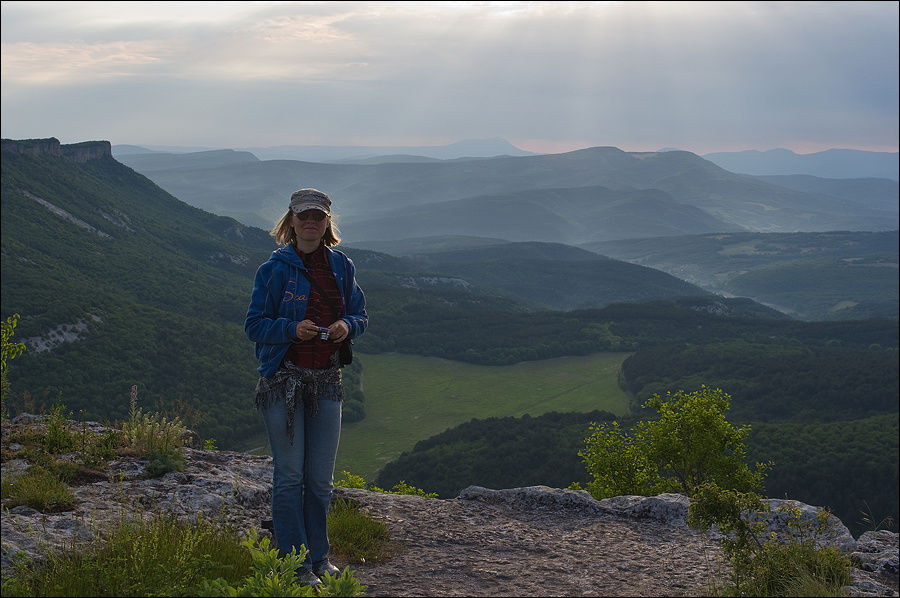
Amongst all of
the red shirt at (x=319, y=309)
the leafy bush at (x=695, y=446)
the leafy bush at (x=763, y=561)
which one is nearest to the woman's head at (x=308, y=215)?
the red shirt at (x=319, y=309)

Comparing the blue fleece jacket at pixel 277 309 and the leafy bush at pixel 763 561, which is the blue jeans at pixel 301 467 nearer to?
the blue fleece jacket at pixel 277 309

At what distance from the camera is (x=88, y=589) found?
5176 mm

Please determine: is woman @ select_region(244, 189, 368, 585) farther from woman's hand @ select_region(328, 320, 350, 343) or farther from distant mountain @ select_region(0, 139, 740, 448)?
distant mountain @ select_region(0, 139, 740, 448)

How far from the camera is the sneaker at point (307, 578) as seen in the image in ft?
18.2

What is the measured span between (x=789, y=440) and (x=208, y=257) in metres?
93.8

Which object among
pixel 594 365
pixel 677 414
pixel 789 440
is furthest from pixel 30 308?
pixel 594 365

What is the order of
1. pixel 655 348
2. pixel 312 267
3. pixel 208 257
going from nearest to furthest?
pixel 312 267, pixel 208 257, pixel 655 348

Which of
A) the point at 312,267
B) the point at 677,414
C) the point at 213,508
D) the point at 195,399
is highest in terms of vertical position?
the point at 312,267

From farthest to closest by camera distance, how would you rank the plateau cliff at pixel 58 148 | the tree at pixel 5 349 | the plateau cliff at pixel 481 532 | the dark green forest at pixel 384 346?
1. the plateau cliff at pixel 58 148
2. the dark green forest at pixel 384 346
3. the tree at pixel 5 349
4. the plateau cliff at pixel 481 532

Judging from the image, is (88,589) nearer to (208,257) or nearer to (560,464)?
(560,464)

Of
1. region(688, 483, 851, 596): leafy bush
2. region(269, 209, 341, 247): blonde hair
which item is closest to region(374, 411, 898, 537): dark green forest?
region(688, 483, 851, 596): leafy bush

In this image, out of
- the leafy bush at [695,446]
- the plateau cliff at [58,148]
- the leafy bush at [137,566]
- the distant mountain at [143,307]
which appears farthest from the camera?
the plateau cliff at [58,148]

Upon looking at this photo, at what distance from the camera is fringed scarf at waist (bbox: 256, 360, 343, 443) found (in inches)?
230

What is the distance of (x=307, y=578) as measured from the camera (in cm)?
566
